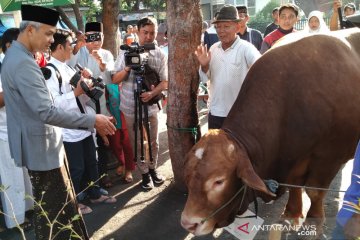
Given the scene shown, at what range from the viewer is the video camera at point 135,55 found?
436cm

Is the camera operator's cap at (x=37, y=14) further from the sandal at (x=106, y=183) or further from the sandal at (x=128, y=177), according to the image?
the sandal at (x=128, y=177)

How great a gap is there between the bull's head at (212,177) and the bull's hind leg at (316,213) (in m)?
1.16

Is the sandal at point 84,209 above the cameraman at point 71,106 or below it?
below

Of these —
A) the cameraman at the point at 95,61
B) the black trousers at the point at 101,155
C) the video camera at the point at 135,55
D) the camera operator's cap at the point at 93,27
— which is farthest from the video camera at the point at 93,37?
the black trousers at the point at 101,155

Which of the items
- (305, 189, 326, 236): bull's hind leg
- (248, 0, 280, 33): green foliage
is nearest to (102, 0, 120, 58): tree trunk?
(305, 189, 326, 236): bull's hind leg

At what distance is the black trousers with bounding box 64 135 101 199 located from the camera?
13.3 ft

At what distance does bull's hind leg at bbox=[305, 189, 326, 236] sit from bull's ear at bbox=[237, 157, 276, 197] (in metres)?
1.13

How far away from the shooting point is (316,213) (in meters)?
3.60

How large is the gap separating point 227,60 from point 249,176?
1.72m

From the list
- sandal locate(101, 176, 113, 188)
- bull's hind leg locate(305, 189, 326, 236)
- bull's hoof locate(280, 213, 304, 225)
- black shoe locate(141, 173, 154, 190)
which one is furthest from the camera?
sandal locate(101, 176, 113, 188)

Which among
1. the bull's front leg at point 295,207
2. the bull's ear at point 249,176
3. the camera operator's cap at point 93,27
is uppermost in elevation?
the camera operator's cap at point 93,27

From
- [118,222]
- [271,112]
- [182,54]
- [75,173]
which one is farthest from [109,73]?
[271,112]

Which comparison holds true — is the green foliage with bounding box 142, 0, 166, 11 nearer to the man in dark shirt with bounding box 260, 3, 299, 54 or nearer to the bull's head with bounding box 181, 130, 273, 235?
the man in dark shirt with bounding box 260, 3, 299, 54

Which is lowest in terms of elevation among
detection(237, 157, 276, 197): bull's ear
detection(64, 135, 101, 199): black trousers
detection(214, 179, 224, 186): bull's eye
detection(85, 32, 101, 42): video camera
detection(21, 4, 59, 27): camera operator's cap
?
detection(64, 135, 101, 199): black trousers
